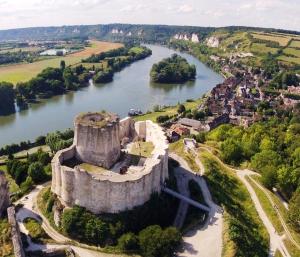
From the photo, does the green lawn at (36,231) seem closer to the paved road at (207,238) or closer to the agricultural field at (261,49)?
the paved road at (207,238)

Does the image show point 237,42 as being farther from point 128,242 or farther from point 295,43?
point 128,242

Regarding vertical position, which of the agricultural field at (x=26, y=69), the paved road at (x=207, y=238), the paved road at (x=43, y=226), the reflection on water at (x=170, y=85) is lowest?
the reflection on water at (x=170, y=85)

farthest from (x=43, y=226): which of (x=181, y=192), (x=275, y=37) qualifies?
(x=275, y=37)

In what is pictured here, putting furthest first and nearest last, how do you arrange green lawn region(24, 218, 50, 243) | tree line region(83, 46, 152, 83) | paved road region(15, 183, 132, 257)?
tree line region(83, 46, 152, 83) → green lawn region(24, 218, 50, 243) → paved road region(15, 183, 132, 257)

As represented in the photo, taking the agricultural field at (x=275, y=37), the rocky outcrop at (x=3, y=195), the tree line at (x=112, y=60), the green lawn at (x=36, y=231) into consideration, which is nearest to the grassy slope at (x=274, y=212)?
the green lawn at (x=36, y=231)

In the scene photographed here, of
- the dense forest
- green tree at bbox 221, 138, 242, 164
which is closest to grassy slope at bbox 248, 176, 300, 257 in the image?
the dense forest

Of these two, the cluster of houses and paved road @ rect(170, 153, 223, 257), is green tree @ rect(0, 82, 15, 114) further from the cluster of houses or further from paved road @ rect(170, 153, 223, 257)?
paved road @ rect(170, 153, 223, 257)

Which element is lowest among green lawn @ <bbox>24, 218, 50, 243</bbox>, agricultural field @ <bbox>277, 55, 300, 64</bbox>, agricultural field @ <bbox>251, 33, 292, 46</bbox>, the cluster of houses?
the cluster of houses
